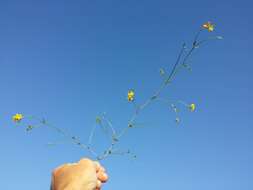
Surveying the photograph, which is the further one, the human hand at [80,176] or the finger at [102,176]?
the finger at [102,176]

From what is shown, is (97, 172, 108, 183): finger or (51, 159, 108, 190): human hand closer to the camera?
(51, 159, 108, 190): human hand

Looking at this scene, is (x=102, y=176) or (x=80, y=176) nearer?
(x=80, y=176)

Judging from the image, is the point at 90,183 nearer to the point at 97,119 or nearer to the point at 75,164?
the point at 75,164

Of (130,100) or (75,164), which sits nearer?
(75,164)

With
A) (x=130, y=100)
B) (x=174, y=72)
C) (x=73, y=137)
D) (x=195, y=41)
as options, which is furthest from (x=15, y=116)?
(x=195, y=41)

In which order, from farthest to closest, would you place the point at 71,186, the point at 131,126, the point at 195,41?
the point at 195,41
the point at 131,126
the point at 71,186

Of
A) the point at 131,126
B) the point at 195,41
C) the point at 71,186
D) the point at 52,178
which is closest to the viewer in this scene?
the point at 71,186

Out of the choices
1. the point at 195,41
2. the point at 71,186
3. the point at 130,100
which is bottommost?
the point at 71,186

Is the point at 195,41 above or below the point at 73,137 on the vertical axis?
above
